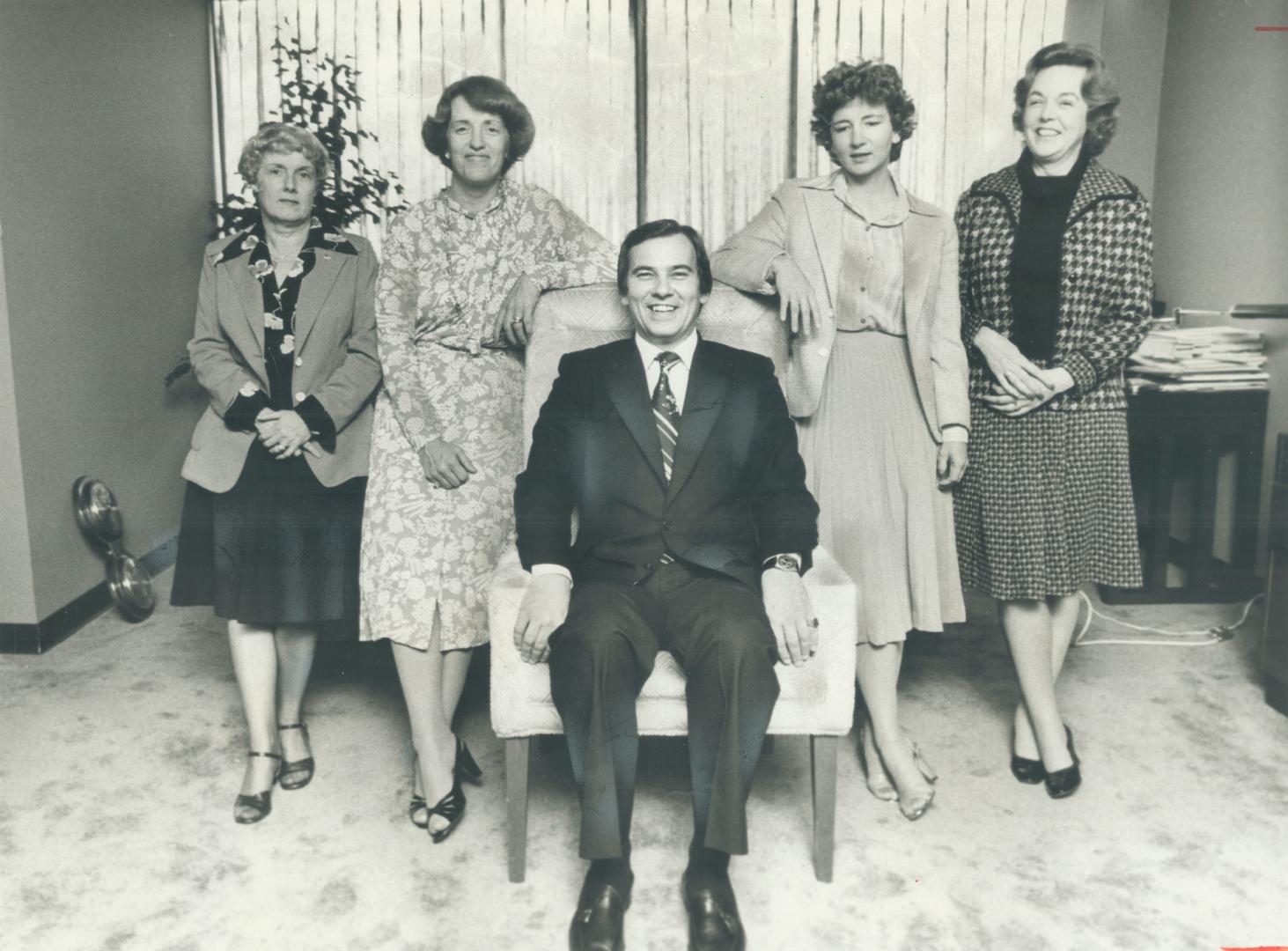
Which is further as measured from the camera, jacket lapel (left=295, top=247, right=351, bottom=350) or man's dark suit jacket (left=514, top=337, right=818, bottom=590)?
jacket lapel (left=295, top=247, right=351, bottom=350)

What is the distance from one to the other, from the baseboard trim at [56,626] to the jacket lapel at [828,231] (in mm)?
1957

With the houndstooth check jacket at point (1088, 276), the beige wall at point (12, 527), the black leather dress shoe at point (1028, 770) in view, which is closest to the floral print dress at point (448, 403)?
the houndstooth check jacket at point (1088, 276)

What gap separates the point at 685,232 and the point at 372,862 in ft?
4.58

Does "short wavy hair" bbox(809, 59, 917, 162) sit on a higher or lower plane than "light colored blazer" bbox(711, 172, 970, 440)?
higher

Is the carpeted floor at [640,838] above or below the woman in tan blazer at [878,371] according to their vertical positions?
below

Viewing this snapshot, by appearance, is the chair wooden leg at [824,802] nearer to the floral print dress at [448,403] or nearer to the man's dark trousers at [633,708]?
the man's dark trousers at [633,708]

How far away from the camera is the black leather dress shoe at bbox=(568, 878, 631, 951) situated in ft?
6.09

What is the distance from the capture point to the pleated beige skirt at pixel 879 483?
2.42m

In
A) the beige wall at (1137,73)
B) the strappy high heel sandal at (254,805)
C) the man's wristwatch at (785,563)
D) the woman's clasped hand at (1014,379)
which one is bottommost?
the strappy high heel sandal at (254,805)

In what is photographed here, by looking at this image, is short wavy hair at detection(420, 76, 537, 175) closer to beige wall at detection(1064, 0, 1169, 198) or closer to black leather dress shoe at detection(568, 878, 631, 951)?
black leather dress shoe at detection(568, 878, 631, 951)

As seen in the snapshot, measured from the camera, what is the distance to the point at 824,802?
212 cm

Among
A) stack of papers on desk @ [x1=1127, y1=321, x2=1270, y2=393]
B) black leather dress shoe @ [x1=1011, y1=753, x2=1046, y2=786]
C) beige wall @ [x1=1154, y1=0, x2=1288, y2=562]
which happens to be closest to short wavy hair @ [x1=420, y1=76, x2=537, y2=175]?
black leather dress shoe @ [x1=1011, y1=753, x2=1046, y2=786]

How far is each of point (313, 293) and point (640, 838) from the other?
138cm

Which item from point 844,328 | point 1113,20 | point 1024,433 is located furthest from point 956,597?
point 1113,20
